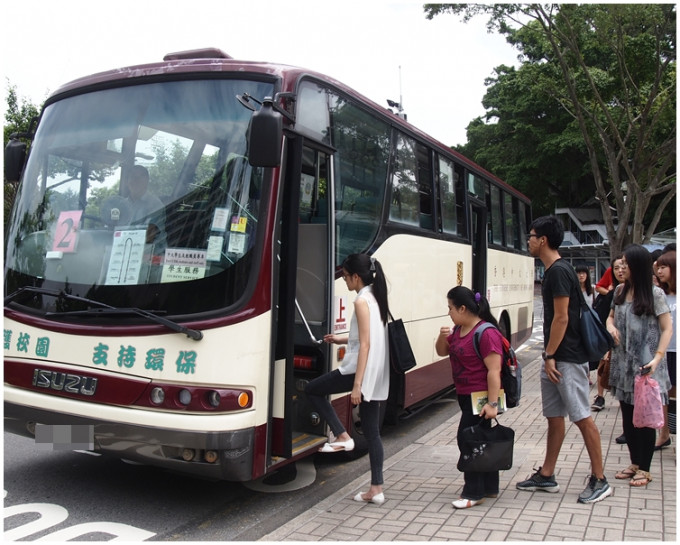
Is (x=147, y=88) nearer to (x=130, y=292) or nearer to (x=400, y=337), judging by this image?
(x=130, y=292)

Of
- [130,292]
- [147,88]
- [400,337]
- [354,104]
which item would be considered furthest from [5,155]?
[400,337]

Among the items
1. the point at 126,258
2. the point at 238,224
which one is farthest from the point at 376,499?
the point at 126,258

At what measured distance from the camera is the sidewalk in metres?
4.40

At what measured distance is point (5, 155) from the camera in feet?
18.5

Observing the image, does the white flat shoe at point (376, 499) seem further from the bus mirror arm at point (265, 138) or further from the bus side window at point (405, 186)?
the bus side window at point (405, 186)

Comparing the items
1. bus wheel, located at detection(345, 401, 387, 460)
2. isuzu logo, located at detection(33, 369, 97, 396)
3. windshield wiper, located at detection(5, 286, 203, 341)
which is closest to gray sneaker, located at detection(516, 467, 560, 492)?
bus wheel, located at detection(345, 401, 387, 460)

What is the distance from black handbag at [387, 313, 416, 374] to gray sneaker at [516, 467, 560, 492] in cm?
131

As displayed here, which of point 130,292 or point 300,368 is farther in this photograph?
point 300,368

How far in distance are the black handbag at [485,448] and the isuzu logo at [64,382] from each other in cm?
259

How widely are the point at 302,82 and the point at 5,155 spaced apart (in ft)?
8.28

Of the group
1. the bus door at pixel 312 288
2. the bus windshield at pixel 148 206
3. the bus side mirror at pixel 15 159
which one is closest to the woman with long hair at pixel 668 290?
the bus door at pixel 312 288

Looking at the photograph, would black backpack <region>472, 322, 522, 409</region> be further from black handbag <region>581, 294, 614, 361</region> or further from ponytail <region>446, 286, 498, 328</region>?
black handbag <region>581, 294, 614, 361</region>

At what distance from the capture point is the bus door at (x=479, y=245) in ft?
33.0

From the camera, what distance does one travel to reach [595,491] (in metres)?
4.96
